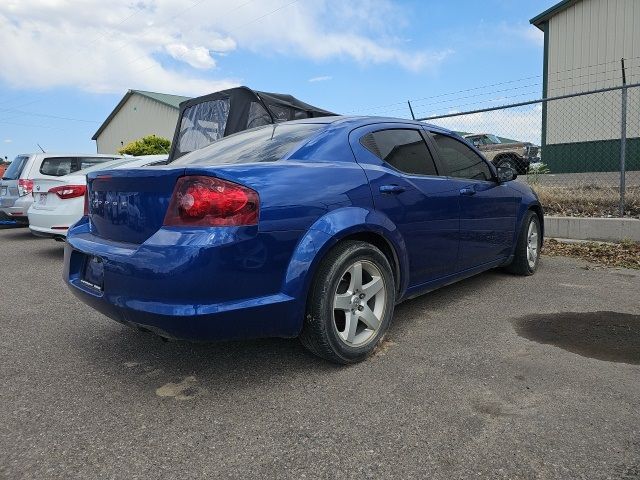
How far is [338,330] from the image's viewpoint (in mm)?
2955

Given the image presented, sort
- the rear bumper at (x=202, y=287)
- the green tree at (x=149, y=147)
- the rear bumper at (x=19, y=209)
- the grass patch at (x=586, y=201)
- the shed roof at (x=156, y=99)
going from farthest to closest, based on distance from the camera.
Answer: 1. the shed roof at (x=156, y=99)
2. the green tree at (x=149, y=147)
3. the rear bumper at (x=19, y=209)
4. the grass patch at (x=586, y=201)
5. the rear bumper at (x=202, y=287)

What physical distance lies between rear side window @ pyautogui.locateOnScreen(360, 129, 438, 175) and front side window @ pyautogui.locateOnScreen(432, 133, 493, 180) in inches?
9.8

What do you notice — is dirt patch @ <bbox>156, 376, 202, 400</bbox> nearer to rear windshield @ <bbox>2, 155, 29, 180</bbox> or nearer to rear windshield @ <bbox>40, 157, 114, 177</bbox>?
rear windshield @ <bbox>40, 157, 114, 177</bbox>

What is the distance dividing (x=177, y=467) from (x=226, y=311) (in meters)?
0.70

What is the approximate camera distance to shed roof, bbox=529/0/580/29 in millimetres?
15703

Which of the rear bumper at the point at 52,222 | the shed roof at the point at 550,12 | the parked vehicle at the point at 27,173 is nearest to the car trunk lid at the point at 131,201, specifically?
the rear bumper at the point at 52,222

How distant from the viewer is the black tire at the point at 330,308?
2.74m

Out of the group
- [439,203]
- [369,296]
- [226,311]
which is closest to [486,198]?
[439,203]

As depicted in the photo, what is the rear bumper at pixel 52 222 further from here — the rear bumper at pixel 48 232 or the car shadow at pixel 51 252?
the car shadow at pixel 51 252

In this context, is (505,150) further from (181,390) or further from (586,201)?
(181,390)

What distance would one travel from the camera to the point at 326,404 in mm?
2533

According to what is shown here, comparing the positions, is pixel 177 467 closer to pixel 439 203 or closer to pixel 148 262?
pixel 148 262

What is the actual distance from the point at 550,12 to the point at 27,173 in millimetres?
15550

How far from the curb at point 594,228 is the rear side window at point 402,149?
14.1ft
